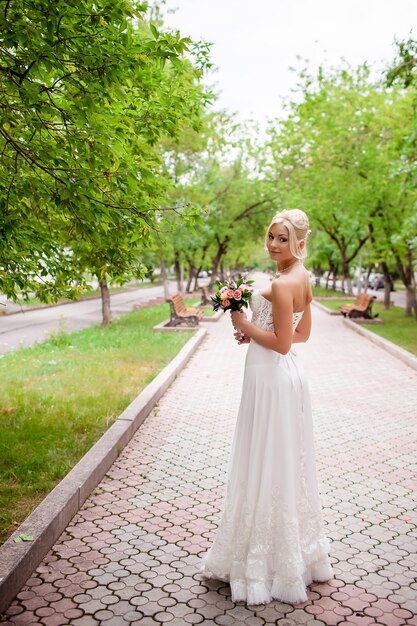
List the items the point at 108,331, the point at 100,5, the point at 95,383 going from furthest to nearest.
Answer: the point at 108,331, the point at 95,383, the point at 100,5

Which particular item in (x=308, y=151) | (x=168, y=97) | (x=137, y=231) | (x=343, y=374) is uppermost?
(x=308, y=151)

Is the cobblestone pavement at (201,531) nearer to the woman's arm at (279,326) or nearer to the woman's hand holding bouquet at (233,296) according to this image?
the woman's arm at (279,326)

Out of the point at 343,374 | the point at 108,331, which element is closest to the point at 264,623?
the point at 343,374

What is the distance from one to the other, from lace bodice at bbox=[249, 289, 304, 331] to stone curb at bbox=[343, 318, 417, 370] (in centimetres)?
914

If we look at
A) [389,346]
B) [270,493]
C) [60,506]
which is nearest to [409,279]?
[389,346]

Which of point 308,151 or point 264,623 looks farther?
point 308,151

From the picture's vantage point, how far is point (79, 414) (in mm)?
8094

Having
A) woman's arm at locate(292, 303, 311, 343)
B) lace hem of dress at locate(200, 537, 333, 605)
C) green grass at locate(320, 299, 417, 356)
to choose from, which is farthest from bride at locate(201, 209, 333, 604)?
green grass at locate(320, 299, 417, 356)

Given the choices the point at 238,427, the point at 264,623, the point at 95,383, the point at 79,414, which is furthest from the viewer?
the point at 95,383

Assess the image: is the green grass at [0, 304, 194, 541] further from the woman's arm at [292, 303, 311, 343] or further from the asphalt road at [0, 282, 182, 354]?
the woman's arm at [292, 303, 311, 343]

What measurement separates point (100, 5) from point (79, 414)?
16.8 ft

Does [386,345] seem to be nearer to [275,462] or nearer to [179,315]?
[179,315]

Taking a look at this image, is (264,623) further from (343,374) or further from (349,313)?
(349,313)

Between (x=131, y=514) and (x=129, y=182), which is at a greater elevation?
(x=129, y=182)
